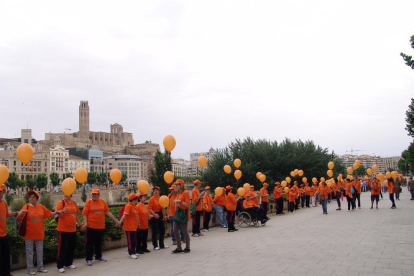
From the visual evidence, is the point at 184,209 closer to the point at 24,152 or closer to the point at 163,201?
the point at 163,201

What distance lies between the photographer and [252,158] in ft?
116

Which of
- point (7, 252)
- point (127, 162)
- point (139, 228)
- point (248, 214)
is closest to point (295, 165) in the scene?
point (248, 214)

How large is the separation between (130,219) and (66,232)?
1.66 meters

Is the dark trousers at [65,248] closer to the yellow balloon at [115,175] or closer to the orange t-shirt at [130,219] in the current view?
the orange t-shirt at [130,219]

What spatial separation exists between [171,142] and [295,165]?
24914 mm

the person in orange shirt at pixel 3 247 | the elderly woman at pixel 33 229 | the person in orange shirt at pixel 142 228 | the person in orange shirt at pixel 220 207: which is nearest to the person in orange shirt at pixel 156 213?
the person in orange shirt at pixel 142 228

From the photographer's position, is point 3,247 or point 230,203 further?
point 230,203

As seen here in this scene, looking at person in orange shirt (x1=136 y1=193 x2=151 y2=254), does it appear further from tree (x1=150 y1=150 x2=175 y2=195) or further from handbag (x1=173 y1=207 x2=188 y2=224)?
tree (x1=150 y1=150 x2=175 y2=195)

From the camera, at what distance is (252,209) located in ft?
48.5

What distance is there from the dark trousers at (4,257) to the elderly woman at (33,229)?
42 cm

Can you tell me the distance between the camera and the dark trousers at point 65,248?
25.9 ft

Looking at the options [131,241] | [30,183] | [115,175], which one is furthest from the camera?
[30,183]

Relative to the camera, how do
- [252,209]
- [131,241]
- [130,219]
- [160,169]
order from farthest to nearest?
[160,169] < [252,209] < [130,219] < [131,241]

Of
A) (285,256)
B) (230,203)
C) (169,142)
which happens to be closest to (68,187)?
(169,142)
